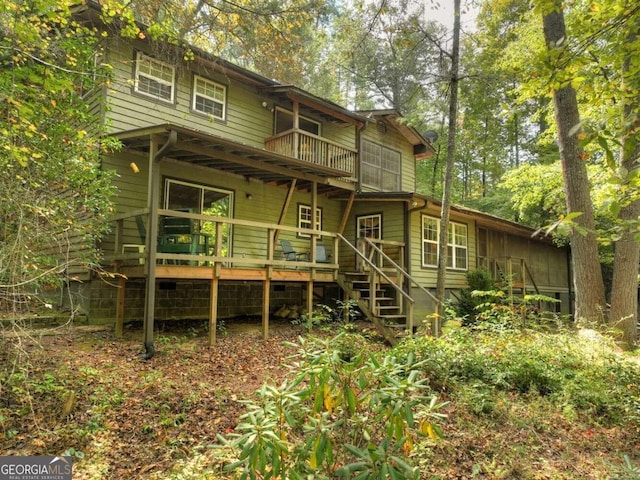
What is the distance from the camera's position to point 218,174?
1045cm

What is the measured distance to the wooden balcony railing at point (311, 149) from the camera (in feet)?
36.1

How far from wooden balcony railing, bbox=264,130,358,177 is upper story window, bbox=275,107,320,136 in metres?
1.01

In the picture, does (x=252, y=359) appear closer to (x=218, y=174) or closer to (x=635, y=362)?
(x=218, y=174)

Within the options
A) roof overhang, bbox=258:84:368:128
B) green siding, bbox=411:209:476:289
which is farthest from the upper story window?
green siding, bbox=411:209:476:289

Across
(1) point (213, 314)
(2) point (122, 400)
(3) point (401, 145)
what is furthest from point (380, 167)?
(2) point (122, 400)

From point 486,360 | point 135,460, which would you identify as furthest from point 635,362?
point 135,460

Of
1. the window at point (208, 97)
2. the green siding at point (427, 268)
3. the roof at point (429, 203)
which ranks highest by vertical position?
the window at point (208, 97)

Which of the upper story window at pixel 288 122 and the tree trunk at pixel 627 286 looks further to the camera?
the upper story window at pixel 288 122

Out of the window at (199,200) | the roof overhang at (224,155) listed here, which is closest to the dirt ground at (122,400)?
the roof overhang at (224,155)

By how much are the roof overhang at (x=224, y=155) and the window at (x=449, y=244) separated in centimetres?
344

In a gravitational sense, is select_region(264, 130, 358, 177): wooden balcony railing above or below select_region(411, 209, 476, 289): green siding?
above

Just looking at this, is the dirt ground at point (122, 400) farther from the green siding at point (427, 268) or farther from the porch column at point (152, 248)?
the green siding at point (427, 268)

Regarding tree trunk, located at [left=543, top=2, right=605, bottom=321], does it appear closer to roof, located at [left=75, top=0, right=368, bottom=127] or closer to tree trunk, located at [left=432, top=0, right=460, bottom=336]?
tree trunk, located at [left=432, top=0, right=460, bottom=336]

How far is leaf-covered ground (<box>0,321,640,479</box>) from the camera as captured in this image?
3.75 meters
